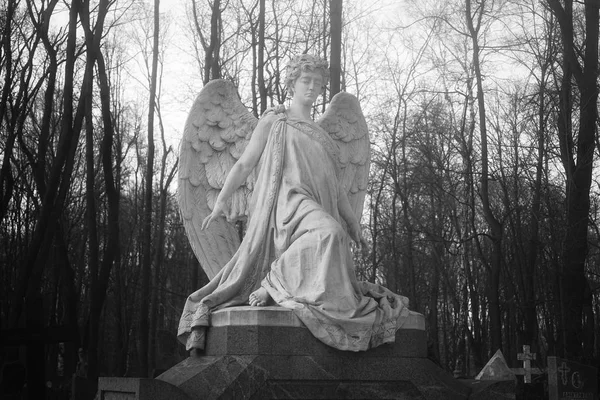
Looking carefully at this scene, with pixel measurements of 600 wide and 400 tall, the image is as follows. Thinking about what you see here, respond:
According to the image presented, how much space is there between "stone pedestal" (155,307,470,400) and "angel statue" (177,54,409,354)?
12 centimetres

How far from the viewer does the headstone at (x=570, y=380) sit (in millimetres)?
8336

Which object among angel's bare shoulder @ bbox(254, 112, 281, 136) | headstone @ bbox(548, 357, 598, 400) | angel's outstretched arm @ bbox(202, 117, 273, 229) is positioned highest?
angel's bare shoulder @ bbox(254, 112, 281, 136)

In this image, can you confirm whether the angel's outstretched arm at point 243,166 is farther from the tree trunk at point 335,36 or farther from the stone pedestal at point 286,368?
the tree trunk at point 335,36

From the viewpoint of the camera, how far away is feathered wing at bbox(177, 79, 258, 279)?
7.29 meters

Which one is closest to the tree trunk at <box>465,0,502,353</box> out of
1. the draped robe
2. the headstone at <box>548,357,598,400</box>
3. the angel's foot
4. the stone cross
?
the stone cross

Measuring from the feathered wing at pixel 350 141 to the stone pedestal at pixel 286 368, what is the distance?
1.94m

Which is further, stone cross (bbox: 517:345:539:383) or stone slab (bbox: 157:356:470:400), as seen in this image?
stone cross (bbox: 517:345:539:383)

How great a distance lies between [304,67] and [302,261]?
72.9 inches

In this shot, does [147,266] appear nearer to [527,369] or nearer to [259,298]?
[527,369]

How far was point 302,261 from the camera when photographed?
621 centimetres

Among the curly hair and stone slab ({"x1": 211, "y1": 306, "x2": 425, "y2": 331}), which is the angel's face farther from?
stone slab ({"x1": 211, "y1": 306, "x2": 425, "y2": 331})

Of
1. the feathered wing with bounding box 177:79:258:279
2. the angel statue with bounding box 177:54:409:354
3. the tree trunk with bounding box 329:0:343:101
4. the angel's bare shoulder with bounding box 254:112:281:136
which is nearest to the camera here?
the angel statue with bounding box 177:54:409:354

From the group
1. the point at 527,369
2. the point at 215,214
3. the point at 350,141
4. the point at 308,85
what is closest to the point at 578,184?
the point at 527,369

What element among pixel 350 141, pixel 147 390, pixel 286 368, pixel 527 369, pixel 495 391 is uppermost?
pixel 350 141
